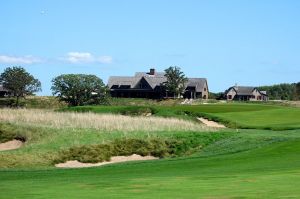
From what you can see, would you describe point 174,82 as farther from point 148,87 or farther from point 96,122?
point 96,122

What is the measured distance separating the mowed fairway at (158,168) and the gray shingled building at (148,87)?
222 ft

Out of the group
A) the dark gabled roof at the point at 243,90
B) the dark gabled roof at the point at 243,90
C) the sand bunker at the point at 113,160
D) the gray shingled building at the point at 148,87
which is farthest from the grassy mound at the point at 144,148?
the dark gabled roof at the point at 243,90

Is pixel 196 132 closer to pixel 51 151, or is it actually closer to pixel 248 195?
pixel 51 151

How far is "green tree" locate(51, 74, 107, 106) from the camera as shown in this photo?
10381 centimetres

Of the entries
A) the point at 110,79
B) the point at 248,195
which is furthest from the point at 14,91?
the point at 248,195

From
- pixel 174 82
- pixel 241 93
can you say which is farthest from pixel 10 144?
pixel 241 93

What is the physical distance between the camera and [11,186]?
1802cm

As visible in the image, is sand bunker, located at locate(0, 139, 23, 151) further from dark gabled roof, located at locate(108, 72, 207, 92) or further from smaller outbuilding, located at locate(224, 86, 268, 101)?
smaller outbuilding, located at locate(224, 86, 268, 101)

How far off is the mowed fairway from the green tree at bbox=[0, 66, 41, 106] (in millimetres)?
55559

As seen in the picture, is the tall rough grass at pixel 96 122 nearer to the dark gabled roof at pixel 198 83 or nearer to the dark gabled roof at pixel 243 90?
the dark gabled roof at pixel 198 83

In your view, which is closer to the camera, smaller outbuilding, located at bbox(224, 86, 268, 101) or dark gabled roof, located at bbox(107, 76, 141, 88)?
dark gabled roof, located at bbox(107, 76, 141, 88)

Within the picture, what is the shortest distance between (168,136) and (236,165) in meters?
16.3

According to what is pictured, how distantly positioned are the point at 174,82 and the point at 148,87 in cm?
812

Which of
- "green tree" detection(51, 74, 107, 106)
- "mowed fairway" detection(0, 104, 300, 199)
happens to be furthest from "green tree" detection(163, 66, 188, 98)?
"mowed fairway" detection(0, 104, 300, 199)
